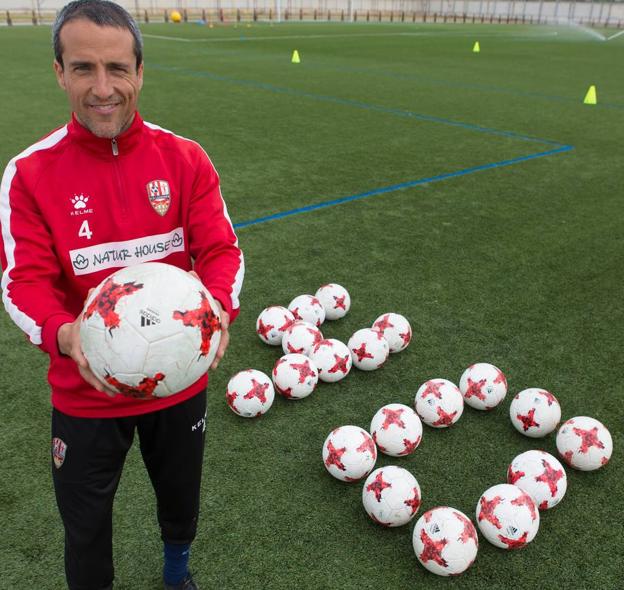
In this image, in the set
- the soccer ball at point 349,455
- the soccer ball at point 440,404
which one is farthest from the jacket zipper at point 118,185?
the soccer ball at point 440,404

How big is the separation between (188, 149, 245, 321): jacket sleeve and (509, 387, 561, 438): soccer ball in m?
2.33

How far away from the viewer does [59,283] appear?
2199 mm

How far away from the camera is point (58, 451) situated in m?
2.20

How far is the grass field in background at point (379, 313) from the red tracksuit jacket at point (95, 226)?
1221mm

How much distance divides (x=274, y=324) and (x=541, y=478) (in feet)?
7.39

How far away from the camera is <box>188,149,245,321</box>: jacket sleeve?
2.28 metres

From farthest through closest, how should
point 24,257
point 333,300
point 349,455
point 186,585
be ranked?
point 333,300, point 349,455, point 186,585, point 24,257

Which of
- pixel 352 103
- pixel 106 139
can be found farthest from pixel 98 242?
pixel 352 103

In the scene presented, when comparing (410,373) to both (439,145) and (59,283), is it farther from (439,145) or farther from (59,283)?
(439,145)

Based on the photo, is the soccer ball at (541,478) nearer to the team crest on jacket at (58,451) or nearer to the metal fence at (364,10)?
the team crest on jacket at (58,451)

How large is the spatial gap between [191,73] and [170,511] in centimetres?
1818

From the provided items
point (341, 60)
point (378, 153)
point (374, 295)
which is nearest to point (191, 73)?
point (341, 60)

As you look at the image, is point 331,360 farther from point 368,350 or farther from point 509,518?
point 509,518

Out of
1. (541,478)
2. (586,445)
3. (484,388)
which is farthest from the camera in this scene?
(484,388)
